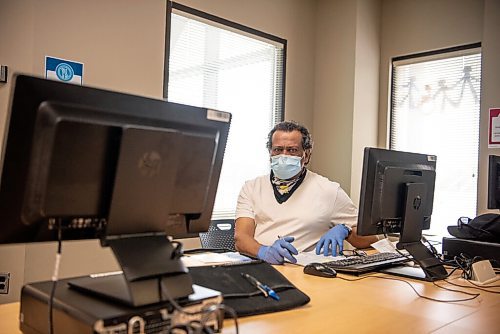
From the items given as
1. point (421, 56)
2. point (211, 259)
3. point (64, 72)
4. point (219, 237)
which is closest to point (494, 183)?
point (211, 259)

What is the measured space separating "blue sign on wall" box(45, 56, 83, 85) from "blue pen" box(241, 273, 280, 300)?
1569mm

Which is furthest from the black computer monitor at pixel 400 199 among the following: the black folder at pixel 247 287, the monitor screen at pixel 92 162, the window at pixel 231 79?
the window at pixel 231 79

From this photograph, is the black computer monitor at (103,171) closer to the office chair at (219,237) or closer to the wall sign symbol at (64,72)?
the office chair at (219,237)

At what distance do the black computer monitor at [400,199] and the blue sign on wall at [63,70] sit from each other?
1.61 metres

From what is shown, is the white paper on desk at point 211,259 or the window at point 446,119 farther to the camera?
the window at point 446,119

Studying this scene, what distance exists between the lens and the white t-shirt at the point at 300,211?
2.45 meters

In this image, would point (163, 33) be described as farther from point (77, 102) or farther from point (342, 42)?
point (77, 102)

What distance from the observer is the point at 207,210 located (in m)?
1.17

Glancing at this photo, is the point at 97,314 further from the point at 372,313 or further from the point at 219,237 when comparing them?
the point at 219,237

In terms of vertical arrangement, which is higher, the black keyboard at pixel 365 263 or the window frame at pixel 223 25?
the window frame at pixel 223 25

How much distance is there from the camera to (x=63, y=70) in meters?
2.43

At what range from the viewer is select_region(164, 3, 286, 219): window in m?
3.00

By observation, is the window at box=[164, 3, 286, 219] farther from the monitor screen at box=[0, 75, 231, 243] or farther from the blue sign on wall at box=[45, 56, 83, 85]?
the monitor screen at box=[0, 75, 231, 243]

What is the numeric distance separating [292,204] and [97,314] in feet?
5.64
